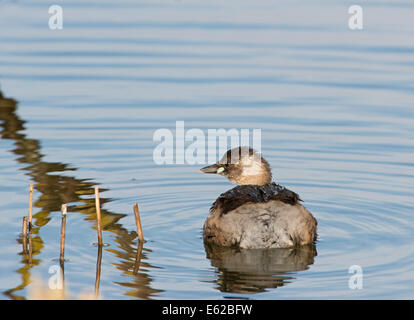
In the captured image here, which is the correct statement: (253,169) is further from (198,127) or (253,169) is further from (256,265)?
(198,127)

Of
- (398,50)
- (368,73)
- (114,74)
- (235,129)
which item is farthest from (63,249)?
(398,50)

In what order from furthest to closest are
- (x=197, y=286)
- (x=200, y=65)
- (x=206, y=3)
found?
(x=206, y=3) < (x=200, y=65) < (x=197, y=286)

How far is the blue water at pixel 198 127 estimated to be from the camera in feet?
29.3

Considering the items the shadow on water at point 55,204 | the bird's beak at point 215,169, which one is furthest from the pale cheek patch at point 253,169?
the shadow on water at point 55,204

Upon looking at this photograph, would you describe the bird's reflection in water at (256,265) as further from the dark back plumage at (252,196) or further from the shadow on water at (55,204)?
the shadow on water at (55,204)

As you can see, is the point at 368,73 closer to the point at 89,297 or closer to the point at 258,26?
the point at 258,26

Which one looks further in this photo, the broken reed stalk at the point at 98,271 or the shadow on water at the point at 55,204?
the shadow on water at the point at 55,204

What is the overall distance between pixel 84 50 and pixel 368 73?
4.99 m

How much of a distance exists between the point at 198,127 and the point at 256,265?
4699mm

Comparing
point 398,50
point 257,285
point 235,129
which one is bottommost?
point 257,285

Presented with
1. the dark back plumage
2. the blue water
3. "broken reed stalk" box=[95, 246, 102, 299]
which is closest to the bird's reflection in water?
the blue water

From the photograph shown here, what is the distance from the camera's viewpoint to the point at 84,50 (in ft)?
56.5

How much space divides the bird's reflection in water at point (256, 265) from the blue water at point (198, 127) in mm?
22

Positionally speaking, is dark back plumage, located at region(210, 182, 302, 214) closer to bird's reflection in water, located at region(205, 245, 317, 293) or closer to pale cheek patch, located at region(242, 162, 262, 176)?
bird's reflection in water, located at region(205, 245, 317, 293)
